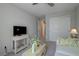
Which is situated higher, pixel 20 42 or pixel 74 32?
pixel 74 32

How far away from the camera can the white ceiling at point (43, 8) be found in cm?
144

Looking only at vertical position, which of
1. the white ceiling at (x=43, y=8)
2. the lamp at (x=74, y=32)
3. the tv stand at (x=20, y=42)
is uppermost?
the white ceiling at (x=43, y=8)

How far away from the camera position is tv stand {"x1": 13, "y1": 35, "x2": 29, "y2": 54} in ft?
4.83

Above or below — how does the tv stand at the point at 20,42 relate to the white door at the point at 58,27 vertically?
below

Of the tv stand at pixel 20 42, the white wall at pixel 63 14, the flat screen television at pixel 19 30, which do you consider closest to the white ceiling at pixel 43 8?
the white wall at pixel 63 14

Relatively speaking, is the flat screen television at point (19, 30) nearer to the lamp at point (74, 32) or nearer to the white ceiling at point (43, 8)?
the white ceiling at point (43, 8)

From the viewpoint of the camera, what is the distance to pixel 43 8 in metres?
1.50

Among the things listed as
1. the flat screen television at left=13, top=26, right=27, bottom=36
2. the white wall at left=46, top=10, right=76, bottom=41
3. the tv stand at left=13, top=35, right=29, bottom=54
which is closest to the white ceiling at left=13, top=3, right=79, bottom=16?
the white wall at left=46, top=10, right=76, bottom=41

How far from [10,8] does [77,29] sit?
1024 millimetres

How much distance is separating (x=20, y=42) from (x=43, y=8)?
628 mm

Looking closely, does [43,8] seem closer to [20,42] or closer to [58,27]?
[58,27]

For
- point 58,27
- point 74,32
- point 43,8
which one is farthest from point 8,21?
point 74,32

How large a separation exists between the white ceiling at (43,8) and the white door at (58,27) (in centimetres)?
13

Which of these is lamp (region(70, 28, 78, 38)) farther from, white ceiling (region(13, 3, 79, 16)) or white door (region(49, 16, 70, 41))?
white ceiling (region(13, 3, 79, 16))
